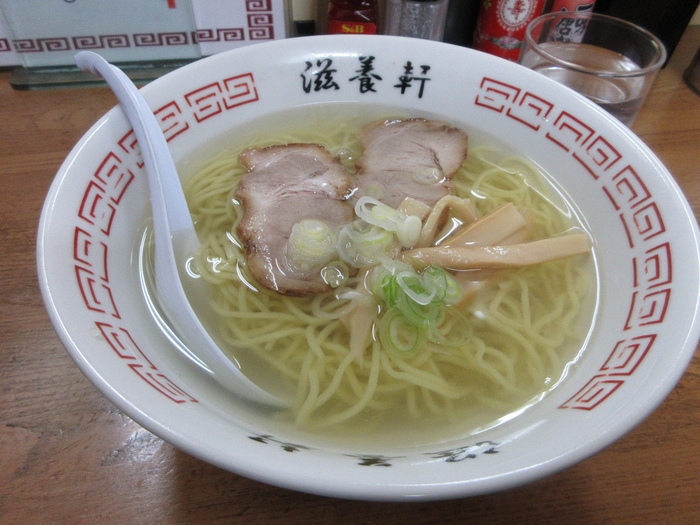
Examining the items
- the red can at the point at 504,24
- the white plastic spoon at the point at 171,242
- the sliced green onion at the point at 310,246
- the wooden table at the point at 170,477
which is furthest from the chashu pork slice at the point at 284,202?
the red can at the point at 504,24

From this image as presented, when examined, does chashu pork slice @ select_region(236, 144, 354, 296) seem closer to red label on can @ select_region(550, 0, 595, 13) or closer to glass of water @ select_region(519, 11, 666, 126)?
glass of water @ select_region(519, 11, 666, 126)

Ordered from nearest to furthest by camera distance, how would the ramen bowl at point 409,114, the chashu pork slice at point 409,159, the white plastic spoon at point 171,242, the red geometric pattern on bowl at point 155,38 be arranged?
the ramen bowl at point 409,114 < the white plastic spoon at point 171,242 < the chashu pork slice at point 409,159 < the red geometric pattern on bowl at point 155,38

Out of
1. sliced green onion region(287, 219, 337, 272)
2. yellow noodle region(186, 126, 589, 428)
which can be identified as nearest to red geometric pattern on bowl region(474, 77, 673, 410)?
yellow noodle region(186, 126, 589, 428)

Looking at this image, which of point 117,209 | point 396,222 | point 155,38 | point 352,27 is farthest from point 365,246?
point 155,38

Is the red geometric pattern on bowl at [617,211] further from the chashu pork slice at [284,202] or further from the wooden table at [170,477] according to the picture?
the chashu pork slice at [284,202]

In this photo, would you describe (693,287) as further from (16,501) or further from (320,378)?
(16,501)

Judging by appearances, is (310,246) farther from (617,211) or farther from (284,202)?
(617,211)
